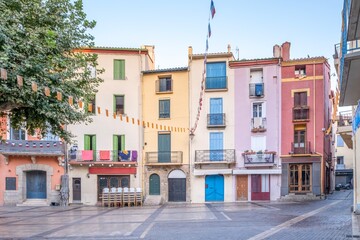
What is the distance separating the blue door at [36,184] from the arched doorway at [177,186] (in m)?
10.4

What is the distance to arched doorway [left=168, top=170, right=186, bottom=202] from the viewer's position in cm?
3159

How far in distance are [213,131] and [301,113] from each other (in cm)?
706

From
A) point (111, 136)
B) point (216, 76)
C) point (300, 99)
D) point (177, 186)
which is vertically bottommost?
point (177, 186)

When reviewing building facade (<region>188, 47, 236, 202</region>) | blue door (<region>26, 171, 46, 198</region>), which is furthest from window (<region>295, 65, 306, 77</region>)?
blue door (<region>26, 171, 46, 198</region>)

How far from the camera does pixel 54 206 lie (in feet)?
99.0

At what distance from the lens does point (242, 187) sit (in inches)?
1209

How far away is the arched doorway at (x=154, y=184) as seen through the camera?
31898 mm

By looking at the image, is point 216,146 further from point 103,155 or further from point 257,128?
point 103,155

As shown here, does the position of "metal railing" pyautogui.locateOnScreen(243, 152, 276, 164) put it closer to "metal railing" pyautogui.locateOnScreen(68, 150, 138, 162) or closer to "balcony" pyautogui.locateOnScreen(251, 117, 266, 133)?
"balcony" pyautogui.locateOnScreen(251, 117, 266, 133)

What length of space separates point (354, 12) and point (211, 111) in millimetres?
25242

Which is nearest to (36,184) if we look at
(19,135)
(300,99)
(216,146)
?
(19,135)

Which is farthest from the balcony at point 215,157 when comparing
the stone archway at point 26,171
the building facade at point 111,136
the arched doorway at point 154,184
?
the stone archway at point 26,171

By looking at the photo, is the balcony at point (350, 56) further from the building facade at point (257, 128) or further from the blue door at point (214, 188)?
the blue door at point (214, 188)

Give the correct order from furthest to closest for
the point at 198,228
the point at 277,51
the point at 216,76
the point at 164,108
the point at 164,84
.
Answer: the point at 164,84, the point at 164,108, the point at 216,76, the point at 277,51, the point at 198,228
